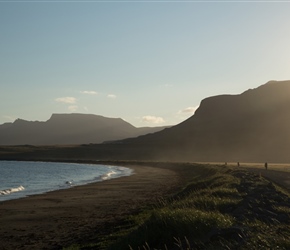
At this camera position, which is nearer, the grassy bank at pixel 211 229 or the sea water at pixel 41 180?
the grassy bank at pixel 211 229

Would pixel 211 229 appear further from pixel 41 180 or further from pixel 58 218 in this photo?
pixel 41 180

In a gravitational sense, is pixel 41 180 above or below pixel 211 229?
above

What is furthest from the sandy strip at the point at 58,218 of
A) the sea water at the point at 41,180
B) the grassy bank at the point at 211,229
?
the sea water at the point at 41,180

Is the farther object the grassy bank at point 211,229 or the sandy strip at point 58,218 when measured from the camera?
the sandy strip at point 58,218

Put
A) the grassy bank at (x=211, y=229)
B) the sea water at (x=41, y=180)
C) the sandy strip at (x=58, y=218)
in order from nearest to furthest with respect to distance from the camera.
A: the grassy bank at (x=211, y=229)
the sandy strip at (x=58, y=218)
the sea water at (x=41, y=180)

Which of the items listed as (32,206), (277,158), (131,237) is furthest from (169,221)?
(277,158)

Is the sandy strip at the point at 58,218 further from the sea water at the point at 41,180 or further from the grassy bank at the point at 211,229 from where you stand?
the sea water at the point at 41,180

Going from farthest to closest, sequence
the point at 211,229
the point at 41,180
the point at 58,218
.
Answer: the point at 41,180, the point at 58,218, the point at 211,229

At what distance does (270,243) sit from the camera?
9.11 m

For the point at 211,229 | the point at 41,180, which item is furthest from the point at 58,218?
the point at 41,180

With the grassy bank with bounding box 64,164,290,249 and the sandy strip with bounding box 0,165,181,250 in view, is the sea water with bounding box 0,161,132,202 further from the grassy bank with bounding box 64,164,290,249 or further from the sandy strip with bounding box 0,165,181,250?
the grassy bank with bounding box 64,164,290,249

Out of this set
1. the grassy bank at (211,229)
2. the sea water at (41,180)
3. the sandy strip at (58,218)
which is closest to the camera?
the grassy bank at (211,229)

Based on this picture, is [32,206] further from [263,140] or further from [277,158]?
[263,140]

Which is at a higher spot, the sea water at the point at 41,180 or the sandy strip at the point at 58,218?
the sea water at the point at 41,180
